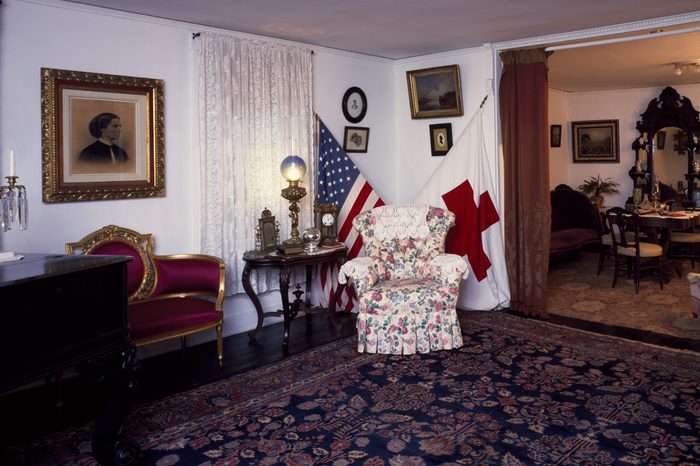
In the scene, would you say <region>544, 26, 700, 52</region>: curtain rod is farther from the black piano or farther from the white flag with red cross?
the black piano

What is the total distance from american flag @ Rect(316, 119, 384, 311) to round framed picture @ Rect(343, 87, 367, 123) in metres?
0.48

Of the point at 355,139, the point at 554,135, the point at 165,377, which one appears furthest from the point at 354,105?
the point at 554,135

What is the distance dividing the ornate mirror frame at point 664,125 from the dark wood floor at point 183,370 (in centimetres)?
509

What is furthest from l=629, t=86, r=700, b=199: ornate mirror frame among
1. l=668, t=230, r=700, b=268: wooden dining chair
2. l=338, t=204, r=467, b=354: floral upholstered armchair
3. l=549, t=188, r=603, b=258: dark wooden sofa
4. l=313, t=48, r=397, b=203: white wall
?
l=338, t=204, r=467, b=354: floral upholstered armchair

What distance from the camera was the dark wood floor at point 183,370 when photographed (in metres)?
3.58

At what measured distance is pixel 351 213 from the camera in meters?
6.10

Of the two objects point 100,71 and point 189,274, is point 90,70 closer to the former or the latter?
point 100,71

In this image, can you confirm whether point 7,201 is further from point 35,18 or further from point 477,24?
point 477,24

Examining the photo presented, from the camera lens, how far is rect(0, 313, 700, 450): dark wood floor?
3582mm

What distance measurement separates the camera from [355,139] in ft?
21.1

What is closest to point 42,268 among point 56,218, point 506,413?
point 56,218

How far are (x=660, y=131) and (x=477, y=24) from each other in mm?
6044

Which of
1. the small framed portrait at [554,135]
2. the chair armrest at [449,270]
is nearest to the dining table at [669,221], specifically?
the small framed portrait at [554,135]

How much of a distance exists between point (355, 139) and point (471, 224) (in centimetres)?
157
